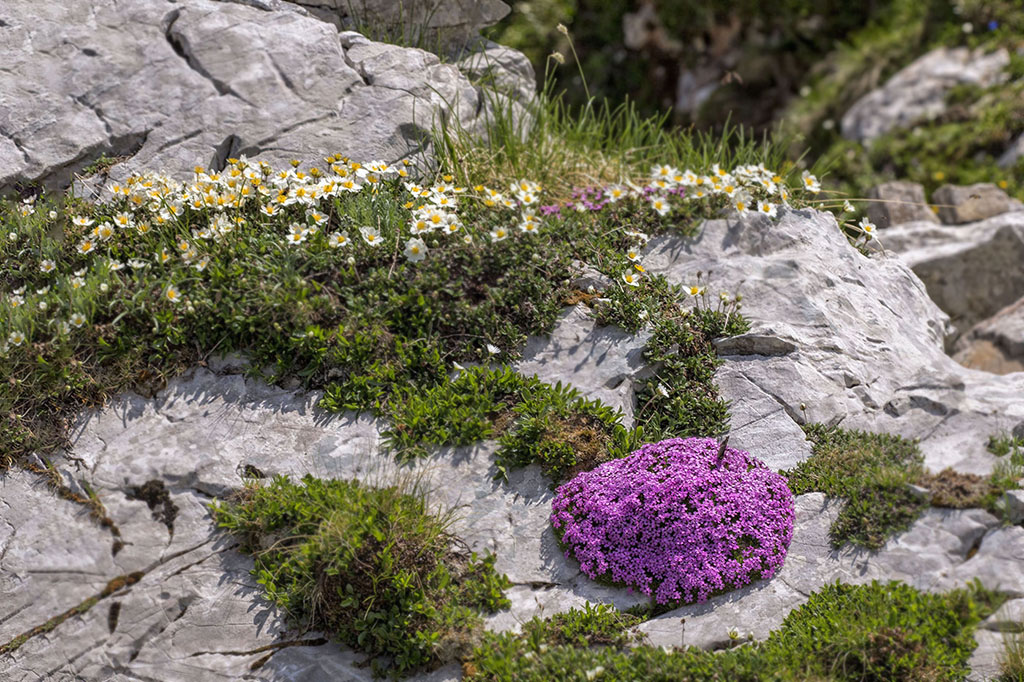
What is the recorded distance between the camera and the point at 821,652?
12.6 feet

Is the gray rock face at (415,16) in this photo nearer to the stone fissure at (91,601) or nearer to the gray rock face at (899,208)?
the gray rock face at (899,208)

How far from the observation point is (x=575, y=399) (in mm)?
5004

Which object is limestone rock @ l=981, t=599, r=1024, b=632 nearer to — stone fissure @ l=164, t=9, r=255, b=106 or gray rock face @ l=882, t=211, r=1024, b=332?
gray rock face @ l=882, t=211, r=1024, b=332

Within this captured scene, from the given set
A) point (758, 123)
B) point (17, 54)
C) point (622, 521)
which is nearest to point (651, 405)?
point (622, 521)

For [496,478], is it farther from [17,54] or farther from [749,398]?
[17,54]

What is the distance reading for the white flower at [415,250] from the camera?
17.3 feet

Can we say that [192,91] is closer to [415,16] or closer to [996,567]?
[415,16]

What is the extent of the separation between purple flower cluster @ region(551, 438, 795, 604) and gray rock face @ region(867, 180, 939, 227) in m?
4.62

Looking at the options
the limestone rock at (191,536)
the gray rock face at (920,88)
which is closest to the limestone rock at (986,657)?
the limestone rock at (191,536)

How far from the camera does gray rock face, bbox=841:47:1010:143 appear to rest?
33.1 ft

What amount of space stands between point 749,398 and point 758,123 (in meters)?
7.91

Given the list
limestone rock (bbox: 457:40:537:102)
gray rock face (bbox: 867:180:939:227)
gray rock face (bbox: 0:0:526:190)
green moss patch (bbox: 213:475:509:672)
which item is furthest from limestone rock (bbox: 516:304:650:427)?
gray rock face (bbox: 867:180:939:227)

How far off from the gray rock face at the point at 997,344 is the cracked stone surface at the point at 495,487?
1.27 m

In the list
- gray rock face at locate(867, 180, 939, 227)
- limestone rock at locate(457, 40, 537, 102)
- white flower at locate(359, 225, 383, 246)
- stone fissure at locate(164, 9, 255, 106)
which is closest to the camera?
white flower at locate(359, 225, 383, 246)
